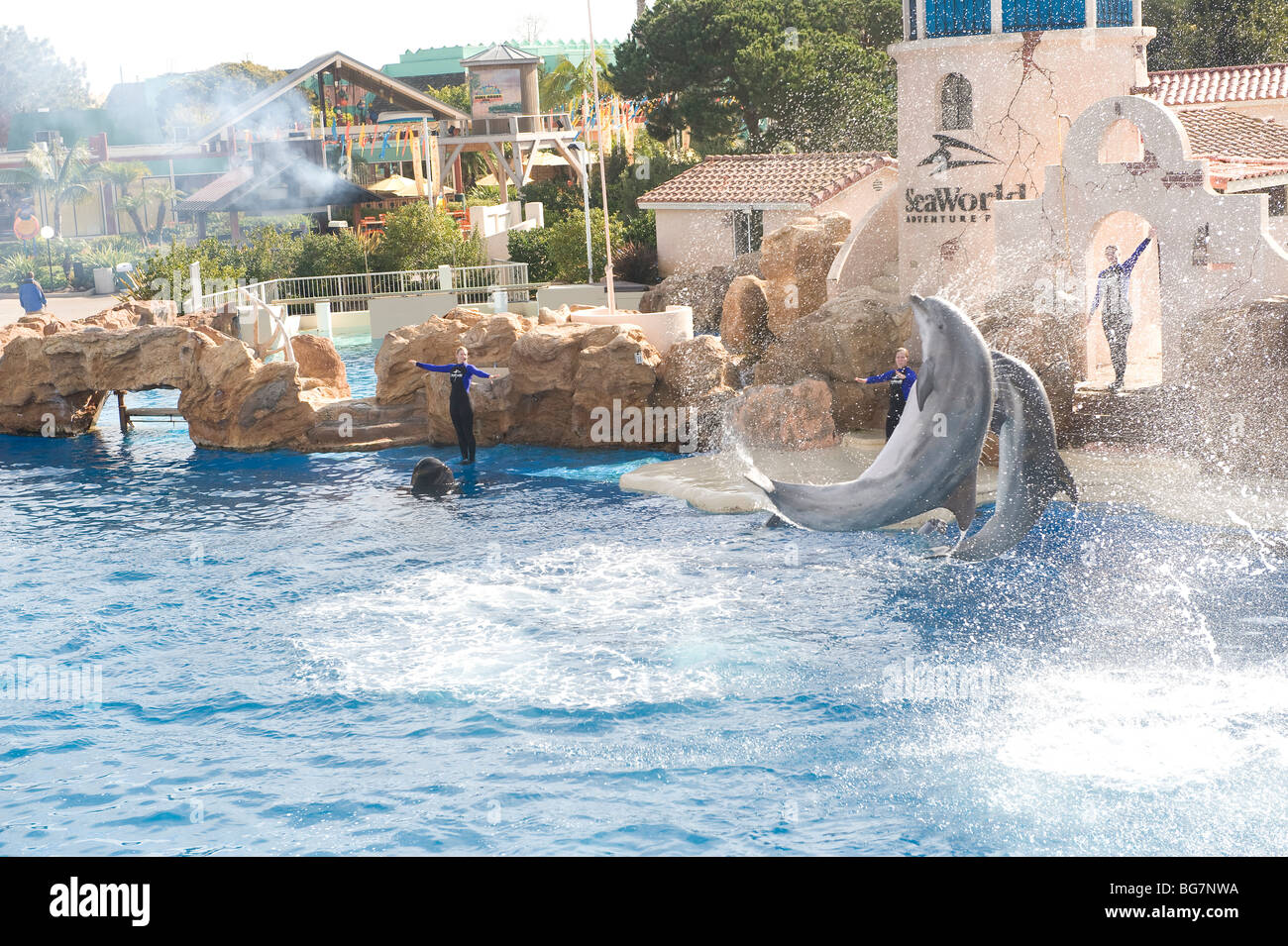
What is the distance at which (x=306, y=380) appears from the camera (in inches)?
872

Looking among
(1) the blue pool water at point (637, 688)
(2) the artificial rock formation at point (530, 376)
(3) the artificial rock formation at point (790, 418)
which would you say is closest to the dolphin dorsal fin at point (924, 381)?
(1) the blue pool water at point (637, 688)

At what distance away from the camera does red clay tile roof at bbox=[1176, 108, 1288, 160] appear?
23.3 m

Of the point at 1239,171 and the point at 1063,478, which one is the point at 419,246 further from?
the point at 1063,478

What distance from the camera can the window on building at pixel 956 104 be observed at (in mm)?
20516

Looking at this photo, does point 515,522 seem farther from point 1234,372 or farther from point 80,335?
point 80,335

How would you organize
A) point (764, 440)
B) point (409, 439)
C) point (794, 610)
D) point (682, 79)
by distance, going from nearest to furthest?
1. point (794, 610)
2. point (764, 440)
3. point (409, 439)
4. point (682, 79)

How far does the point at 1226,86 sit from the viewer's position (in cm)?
2977

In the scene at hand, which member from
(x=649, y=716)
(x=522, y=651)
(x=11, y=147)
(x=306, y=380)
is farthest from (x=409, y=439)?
(x=11, y=147)

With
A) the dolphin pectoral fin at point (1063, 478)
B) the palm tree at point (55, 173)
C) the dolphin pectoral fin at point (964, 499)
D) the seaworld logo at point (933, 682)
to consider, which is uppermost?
the palm tree at point (55, 173)

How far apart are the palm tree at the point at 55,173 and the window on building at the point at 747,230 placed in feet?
117

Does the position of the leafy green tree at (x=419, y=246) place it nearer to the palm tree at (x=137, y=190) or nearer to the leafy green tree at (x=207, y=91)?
the palm tree at (x=137, y=190)

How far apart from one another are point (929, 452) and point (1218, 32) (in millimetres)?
35282

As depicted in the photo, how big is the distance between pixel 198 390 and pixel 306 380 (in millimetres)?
1777

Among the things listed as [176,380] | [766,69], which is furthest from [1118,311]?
[766,69]
